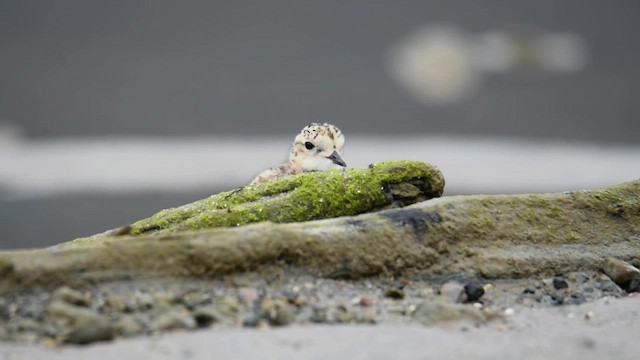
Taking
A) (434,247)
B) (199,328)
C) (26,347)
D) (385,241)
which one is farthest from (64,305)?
(434,247)

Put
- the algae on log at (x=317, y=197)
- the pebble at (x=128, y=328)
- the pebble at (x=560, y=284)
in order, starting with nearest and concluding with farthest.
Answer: the pebble at (x=128, y=328) → the pebble at (x=560, y=284) → the algae on log at (x=317, y=197)

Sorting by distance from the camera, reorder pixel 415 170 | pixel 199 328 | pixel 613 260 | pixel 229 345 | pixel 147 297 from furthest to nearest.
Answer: pixel 415 170
pixel 613 260
pixel 147 297
pixel 199 328
pixel 229 345

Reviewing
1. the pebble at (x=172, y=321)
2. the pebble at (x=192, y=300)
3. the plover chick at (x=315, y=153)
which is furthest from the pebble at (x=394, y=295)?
the plover chick at (x=315, y=153)

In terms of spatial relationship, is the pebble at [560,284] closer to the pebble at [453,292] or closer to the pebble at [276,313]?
the pebble at [453,292]

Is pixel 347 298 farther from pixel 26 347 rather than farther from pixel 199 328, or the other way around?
pixel 26 347

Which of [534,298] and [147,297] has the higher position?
[147,297]

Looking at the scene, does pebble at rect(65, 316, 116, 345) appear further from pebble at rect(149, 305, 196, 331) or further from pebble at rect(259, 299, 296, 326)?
pebble at rect(259, 299, 296, 326)

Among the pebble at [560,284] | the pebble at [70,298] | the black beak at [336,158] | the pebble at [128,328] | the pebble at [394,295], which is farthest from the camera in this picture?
the black beak at [336,158]
